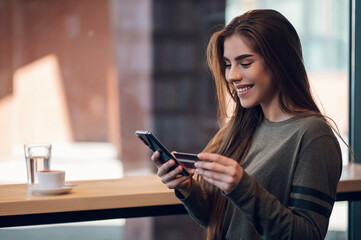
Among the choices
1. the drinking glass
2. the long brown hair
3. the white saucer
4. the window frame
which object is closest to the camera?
the long brown hair

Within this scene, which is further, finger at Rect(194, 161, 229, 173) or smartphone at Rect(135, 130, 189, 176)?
smartphone at Rect(135, 130, 189, 176)

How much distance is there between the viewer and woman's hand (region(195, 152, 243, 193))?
44.4 inches

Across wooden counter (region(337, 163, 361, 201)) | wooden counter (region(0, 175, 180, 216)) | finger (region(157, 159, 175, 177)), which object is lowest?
wooden counter (region(337, 163, 361, 201))

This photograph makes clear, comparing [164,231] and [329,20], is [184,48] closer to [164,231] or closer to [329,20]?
[329,20]

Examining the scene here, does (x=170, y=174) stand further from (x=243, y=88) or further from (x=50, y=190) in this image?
(x=50, y=190)

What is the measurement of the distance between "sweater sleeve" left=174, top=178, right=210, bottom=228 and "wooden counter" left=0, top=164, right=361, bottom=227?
0.53 feet

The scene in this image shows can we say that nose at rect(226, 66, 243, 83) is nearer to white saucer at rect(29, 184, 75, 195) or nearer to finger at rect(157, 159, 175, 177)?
finger at rect(157, 159, 175, 177)

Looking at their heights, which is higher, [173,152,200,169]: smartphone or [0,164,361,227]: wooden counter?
[173,152,200,169]: smartphone

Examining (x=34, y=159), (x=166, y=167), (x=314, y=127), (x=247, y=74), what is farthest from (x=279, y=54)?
(x=34, y=159)

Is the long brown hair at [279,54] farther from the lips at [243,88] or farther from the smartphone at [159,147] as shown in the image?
the smartphone at [159,147]

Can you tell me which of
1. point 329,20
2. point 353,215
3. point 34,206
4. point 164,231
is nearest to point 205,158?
point 34,206

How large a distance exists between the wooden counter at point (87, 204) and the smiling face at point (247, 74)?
1.73 feet

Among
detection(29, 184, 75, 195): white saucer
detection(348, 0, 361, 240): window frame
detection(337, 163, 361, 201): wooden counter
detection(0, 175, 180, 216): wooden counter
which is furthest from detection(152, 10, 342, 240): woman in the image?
detection(348, 0, 361, 240): window frame

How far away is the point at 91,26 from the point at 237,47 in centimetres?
189
